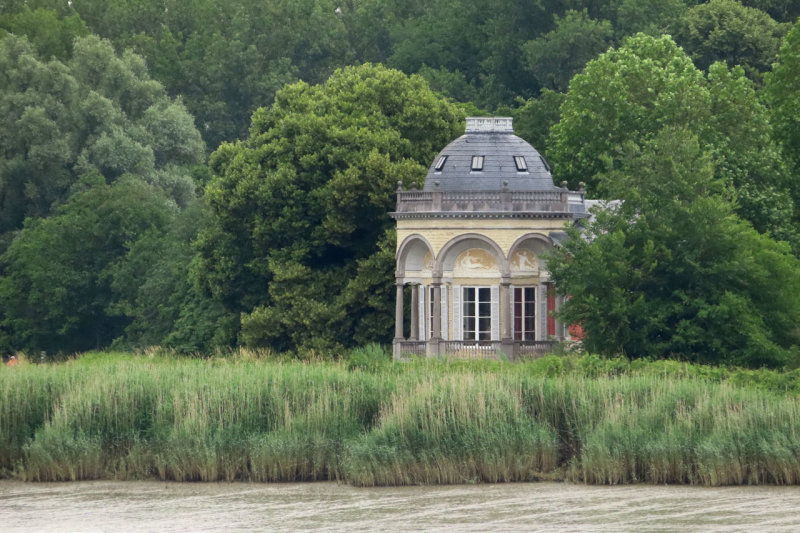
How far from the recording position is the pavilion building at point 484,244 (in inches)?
2199

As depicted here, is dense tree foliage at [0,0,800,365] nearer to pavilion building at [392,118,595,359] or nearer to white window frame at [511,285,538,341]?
pavilion building at [392,118,595,359]

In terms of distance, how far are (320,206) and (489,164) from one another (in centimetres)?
847

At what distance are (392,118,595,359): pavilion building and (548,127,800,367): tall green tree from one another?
6.58 ft

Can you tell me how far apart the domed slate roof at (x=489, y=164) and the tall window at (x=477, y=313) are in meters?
2.69

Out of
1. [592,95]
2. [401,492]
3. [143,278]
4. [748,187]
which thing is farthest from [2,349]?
[401,492]

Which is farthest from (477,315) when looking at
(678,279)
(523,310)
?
(678,279)

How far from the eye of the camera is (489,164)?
5709 cm

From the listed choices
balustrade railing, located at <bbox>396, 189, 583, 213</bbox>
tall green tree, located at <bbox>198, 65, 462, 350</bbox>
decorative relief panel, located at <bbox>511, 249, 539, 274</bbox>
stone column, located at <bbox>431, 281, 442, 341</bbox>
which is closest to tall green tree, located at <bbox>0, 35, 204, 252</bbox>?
tall green tree, located at <bbox>198, 65, 462, 350</bbox>

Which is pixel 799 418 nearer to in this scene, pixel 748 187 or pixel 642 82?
pixel 748 187

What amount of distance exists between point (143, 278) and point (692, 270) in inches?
1225

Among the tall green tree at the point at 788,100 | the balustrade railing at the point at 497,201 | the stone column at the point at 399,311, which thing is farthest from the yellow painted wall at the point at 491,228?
the tall green tree at the point at 788,100

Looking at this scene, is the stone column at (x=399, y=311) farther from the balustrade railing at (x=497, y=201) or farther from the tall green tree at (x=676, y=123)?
the tall green tree at (x=676, y=123)

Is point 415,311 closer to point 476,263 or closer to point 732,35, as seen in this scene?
point 476,263

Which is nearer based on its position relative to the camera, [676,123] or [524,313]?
[524,313]
